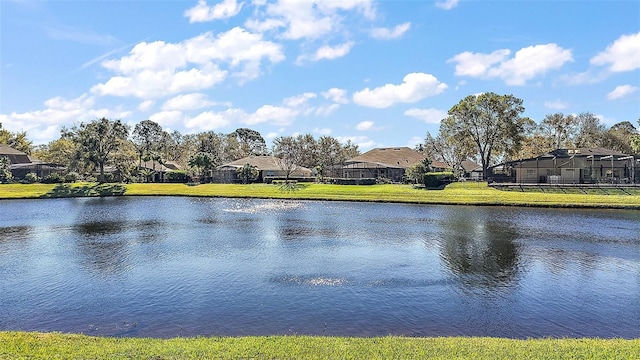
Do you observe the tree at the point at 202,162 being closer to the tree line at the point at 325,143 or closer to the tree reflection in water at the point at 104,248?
the tree line at the point at 325,143

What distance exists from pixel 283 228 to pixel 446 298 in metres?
16.4

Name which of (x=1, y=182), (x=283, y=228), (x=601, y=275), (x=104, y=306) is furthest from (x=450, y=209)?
(x=1, y=182)

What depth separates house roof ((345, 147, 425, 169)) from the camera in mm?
73169

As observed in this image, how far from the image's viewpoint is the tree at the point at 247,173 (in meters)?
70.2

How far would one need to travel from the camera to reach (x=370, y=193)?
170 ft

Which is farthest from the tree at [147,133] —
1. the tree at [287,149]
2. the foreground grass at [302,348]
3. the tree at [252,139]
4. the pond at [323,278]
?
the foreground grass at [302,348]

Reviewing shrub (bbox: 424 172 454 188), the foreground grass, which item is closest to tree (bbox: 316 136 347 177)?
shrub (bbox: 424 172 454 188)

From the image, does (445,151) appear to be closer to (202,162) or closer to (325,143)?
(325,143)

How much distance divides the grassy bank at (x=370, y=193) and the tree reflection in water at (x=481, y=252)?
14.6 meters

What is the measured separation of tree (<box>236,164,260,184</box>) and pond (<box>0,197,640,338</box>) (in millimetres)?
40303

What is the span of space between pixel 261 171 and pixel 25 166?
139 ft

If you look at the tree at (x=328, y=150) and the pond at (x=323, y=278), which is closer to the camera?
the pond at (x=323, y=278)

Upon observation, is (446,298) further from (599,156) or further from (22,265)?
(599,156)

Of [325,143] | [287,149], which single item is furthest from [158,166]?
[325,143]
